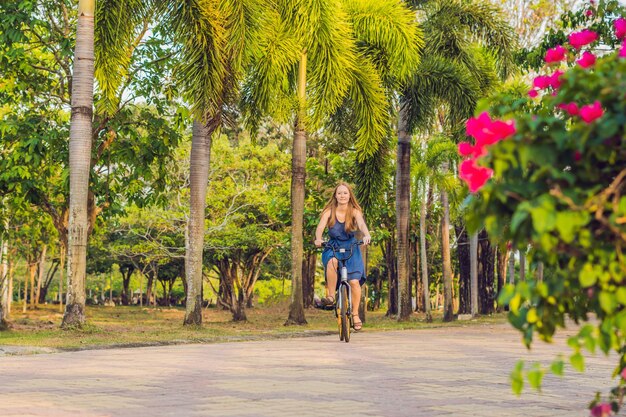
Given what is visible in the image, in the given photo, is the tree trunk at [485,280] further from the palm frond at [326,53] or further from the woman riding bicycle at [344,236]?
the woman riding bicycle at [344,236]

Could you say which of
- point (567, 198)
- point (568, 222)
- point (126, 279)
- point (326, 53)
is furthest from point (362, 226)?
point (126, 279)

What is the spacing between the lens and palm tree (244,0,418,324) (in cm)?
2119

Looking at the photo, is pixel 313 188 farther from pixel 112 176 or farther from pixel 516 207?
pixel 516 207

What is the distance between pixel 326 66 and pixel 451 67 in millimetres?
6926

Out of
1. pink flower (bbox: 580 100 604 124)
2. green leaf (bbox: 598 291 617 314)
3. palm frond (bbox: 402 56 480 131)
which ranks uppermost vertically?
palm frond (bbox: 402 56 480 131)

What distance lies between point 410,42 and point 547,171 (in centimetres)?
2104

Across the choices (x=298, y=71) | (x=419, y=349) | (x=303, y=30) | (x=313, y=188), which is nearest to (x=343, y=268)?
(x=419, y=349)

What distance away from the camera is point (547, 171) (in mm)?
3719

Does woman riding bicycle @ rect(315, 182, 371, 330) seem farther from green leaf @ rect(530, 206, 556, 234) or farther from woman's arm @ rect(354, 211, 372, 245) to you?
green leaf @ rect(530, 206, 556, 234)

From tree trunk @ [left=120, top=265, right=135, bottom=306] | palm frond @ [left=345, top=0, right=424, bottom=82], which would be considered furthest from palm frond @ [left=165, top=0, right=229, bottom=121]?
tree trunk @ [left=120, top=265, right=135, bottom=306]

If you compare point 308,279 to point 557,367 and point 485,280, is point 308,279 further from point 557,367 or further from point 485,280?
point 557,367

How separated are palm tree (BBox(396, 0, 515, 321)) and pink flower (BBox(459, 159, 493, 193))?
23505 millimetres

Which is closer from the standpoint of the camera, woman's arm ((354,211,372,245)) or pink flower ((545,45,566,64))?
pink flower ((545,45,566,64))

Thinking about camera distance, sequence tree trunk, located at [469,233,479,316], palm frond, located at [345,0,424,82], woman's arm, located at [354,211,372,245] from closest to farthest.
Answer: woman's arm, located at [354,211,372,245]
palm frond, located at [345,0,424,82]
tree trunk, located at [469,233,479,316]
